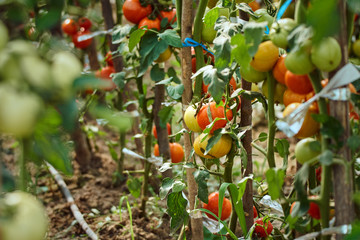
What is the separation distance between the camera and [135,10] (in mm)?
1610

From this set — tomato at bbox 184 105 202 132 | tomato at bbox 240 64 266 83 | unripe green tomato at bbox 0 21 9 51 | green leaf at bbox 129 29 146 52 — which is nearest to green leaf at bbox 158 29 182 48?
green leaf at bbox 129 29 146 52

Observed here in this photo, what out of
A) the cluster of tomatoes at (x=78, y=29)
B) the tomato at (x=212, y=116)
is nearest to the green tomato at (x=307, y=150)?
the tomato at (x=212, y=116)

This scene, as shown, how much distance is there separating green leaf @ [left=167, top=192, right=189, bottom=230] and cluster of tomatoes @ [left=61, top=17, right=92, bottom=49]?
52.9 inches

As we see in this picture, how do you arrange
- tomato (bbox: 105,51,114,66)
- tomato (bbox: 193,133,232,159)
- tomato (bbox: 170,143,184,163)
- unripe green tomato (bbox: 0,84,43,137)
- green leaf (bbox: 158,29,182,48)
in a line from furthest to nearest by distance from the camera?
1. tomato (bbox: 105,51,114,66)
2. tomato (bbox: 170,143,184,163)
3. green leaf (bbox: 158,29,182,48)
4. tomato (bbox: 193,133,232,159)
5. unripe green tomato (bbox: 0,84,43,137)

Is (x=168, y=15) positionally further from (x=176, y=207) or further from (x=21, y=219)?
(x=21, y=219)

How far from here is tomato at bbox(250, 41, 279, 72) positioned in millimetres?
803

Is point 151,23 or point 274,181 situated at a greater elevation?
point 151,23

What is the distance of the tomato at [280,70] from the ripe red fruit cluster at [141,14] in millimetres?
849

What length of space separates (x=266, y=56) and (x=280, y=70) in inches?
1.5

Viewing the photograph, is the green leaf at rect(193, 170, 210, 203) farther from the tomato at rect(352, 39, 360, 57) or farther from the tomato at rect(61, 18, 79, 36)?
the tomato at rect(61, 18, 79, 36)

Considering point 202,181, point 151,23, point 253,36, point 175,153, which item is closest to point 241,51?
point 253,36

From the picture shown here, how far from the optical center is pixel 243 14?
1.24 meters

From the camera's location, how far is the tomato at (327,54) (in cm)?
67

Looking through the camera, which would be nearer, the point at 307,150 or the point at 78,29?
the point at 307,150
